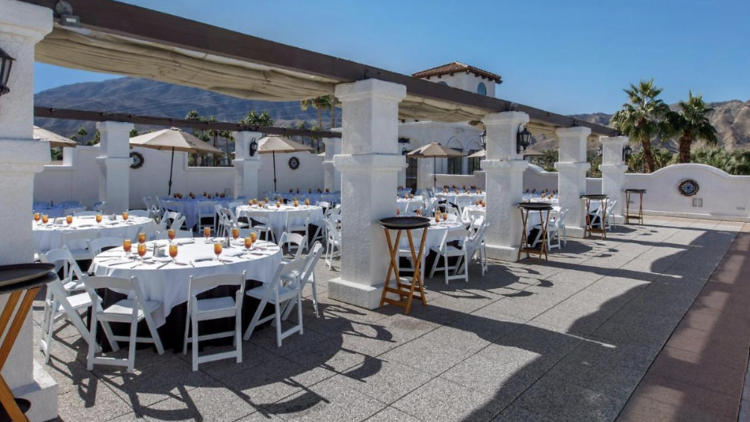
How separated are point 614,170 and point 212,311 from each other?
42.2 ft

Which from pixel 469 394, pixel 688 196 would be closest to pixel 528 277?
pixel 469 394

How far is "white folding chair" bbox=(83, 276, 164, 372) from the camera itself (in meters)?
3.54

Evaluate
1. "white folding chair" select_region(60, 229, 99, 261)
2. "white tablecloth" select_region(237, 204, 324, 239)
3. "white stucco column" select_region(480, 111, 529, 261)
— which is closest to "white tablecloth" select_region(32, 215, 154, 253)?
"white folding chair" select_region(60, 229, 99, 261)

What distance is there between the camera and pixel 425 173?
69.9 feet

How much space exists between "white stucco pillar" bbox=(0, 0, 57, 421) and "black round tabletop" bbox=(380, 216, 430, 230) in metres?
3.21

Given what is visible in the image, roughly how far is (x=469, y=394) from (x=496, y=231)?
541 cm

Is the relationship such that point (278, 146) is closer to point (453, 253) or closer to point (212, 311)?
point (453, 253)

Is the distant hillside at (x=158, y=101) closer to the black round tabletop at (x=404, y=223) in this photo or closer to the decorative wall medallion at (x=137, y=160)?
the decorative wall medallion at (x=137, y=160)

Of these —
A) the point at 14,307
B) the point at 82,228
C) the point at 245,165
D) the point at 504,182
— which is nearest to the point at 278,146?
the point at 245,165

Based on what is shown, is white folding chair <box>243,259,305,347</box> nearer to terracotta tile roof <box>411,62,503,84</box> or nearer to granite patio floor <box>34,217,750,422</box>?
granite patio floor <box>34,217,750,422</box>

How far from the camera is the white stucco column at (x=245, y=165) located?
45.8ft

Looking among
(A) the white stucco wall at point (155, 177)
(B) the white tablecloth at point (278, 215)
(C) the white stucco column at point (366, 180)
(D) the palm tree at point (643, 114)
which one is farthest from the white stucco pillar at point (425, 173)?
(C) the white stucco column at point (366, 180)

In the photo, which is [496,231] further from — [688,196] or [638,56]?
[638,56]

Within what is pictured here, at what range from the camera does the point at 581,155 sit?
1052cm
